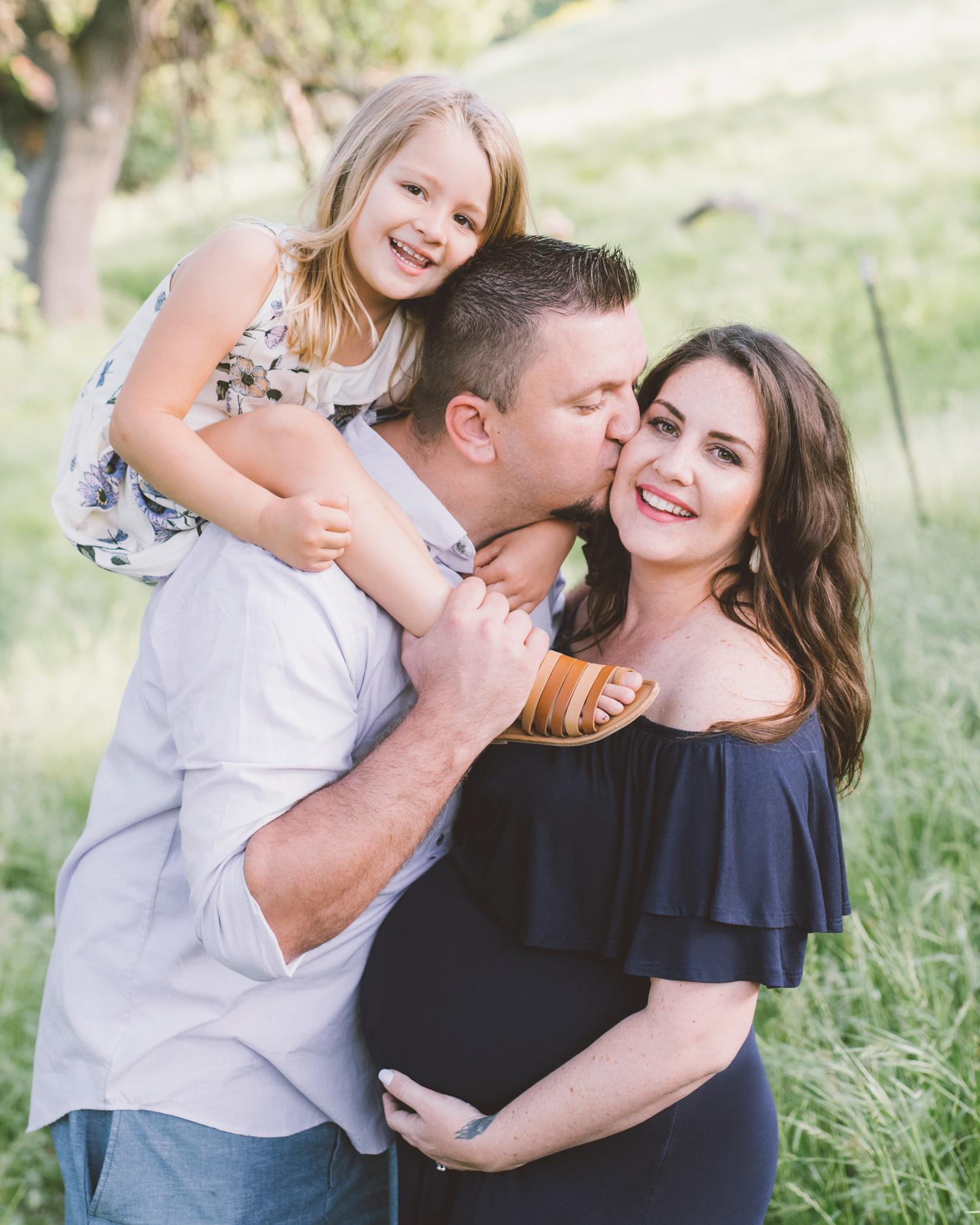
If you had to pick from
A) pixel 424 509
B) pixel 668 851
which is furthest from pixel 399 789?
pixel 424 509

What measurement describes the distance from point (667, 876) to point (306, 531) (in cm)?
89

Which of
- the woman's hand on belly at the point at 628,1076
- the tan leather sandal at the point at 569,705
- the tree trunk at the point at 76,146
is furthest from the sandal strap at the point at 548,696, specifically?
the tree trunk at the point at 76,146

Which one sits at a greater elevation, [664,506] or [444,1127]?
[664,506]

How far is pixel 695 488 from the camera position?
2.00m

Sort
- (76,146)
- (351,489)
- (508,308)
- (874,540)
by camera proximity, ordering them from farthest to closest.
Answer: (76,146), (874,540), (508,308), (351,489)

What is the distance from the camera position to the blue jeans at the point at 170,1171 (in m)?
1.79

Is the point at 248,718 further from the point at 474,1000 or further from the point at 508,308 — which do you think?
the point at 508,308

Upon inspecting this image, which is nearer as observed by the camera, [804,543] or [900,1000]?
[804,543]

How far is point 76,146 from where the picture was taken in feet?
33.2

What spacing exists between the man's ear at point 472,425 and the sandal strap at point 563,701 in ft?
1.93

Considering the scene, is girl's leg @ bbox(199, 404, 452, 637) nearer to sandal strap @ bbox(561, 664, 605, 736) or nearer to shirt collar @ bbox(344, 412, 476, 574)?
shirt collar @ bbox(344, 412, 476, 574)

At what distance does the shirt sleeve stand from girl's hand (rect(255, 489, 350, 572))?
30 millimetres

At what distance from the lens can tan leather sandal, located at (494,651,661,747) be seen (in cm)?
178

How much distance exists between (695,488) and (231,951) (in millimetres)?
1225
